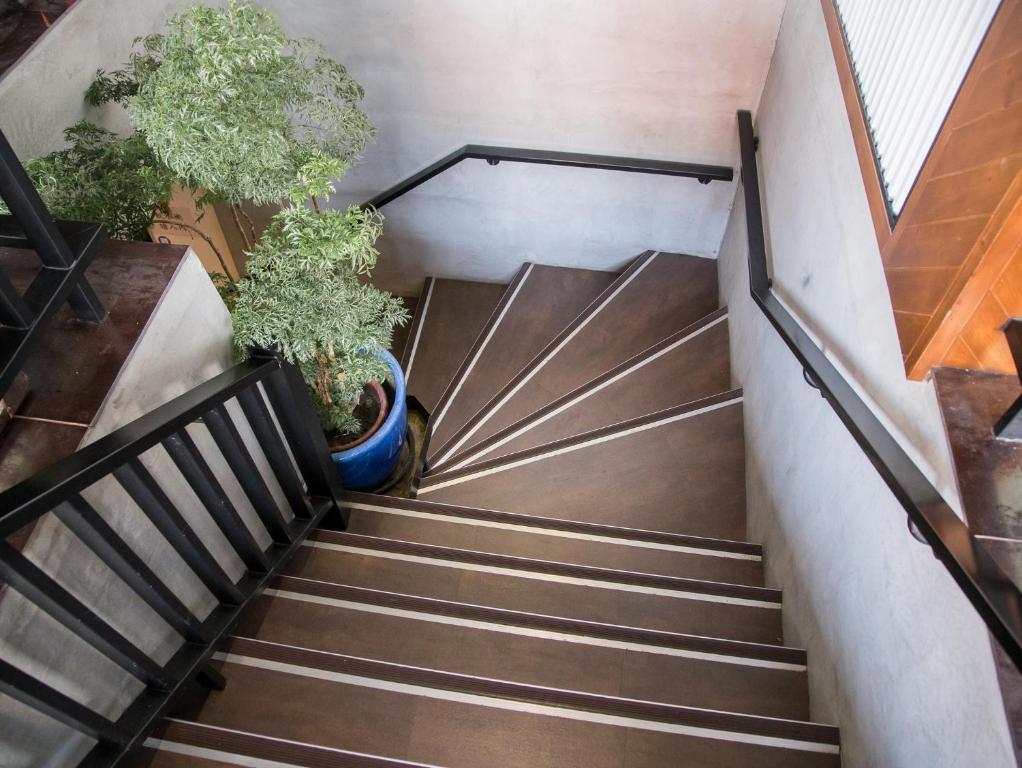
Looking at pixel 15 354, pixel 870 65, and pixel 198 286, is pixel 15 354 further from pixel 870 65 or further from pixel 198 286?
pixel 870 65

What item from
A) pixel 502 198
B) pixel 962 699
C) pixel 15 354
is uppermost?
pixel 502 198

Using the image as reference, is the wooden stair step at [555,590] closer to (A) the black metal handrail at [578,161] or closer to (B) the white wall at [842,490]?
(B) the white wall at [842,490]

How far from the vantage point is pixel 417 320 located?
4852mm

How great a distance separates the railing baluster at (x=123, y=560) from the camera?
1403mm

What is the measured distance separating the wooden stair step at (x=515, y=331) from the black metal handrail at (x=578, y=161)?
2.80ft

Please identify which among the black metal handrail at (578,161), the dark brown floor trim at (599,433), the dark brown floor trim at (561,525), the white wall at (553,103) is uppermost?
the white wall at (553,103)

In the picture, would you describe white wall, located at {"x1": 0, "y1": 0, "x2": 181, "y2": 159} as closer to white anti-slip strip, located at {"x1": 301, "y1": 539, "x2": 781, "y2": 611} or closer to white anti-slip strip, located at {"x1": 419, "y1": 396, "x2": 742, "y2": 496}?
white anti-slip strip, located at {"x1": 301, "y1": 539, "x2": 781, "y2": 611}

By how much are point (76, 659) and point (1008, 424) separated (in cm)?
222

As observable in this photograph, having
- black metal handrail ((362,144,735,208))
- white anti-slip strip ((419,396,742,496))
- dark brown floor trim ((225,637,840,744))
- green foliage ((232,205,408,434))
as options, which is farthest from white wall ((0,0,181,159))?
white anti-slip strip ((419,396,742,496))

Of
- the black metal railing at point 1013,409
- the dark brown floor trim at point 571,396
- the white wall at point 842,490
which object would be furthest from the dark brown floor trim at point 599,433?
the black metal railing at point 1013,409

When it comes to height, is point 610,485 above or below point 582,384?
below

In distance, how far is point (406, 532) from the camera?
2.82 meters

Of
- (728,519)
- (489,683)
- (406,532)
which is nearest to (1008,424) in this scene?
(489,683)

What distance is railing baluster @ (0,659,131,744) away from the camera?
4.33 feet
